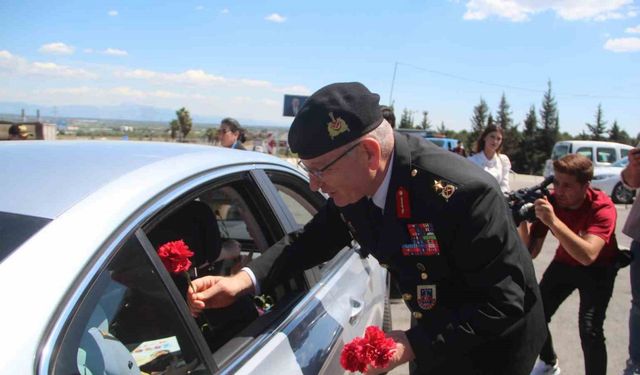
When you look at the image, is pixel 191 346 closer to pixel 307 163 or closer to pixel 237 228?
pixel 307 163

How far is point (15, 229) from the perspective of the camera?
3.69 ft

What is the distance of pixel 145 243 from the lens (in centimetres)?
130

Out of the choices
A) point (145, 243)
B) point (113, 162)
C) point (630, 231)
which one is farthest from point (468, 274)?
point (630, 231)

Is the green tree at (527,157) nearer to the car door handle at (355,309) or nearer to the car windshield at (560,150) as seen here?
the car windshield at (560,150)

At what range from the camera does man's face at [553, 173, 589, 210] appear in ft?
10.2

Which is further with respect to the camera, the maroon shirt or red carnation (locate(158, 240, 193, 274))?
the maroon shirt

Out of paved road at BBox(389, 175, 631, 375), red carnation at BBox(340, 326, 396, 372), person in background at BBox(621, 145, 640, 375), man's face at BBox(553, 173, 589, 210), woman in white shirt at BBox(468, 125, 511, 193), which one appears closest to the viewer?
red carnation at BBox(340, 326, 396, 372)

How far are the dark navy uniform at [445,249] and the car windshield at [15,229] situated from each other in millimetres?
799

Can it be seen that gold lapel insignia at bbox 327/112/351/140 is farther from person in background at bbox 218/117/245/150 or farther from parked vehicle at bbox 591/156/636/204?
parked vehicle at bbox 591/156/636/204

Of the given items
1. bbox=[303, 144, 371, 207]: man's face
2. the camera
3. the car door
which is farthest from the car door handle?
the camera

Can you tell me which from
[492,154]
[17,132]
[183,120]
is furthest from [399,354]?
[183,120]

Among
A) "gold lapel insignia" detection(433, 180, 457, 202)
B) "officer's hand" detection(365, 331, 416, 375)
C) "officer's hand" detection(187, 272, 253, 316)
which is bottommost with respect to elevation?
"officer's hand" detection(365, 331, 416, 375)

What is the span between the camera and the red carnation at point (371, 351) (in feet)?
5.08

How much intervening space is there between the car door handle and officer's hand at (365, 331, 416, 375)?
2.05 feet
